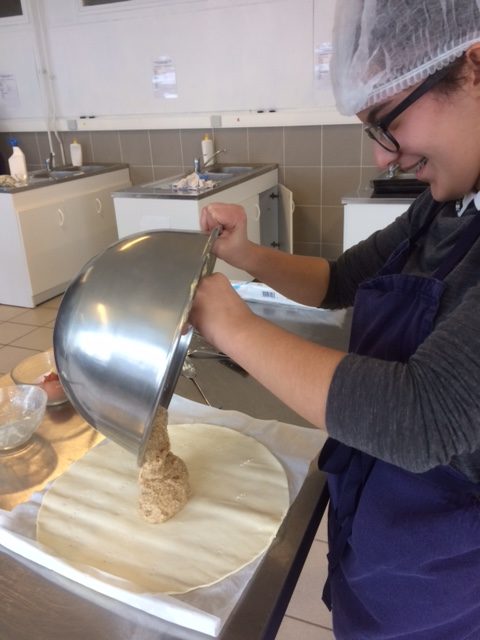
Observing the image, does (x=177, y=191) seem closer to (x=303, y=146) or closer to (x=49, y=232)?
(x=303, y=146)

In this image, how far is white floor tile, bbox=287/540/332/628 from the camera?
4.31 feet

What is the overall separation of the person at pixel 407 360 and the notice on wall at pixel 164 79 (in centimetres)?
269

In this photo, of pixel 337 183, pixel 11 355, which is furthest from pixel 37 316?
pixel 337 183

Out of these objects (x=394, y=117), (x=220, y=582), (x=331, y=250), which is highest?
(x=394, y=117)

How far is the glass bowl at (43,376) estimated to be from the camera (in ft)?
2.87

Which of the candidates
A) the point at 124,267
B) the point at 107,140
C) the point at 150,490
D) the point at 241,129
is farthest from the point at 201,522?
the point at 107,140

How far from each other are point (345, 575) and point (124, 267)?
50 centimetres

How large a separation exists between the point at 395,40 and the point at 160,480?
56 cm

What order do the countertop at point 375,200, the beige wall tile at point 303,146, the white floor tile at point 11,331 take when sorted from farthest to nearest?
the beige wall tile at point 303,146 < the white floor tile at point 11,331 < the countertop at point 375,200

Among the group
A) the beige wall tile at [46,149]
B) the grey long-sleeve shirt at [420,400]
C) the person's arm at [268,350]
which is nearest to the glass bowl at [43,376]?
the person's arm at [268,350]

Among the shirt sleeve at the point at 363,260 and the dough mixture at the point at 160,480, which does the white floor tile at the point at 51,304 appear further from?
the dough mixture at the point at 160,480

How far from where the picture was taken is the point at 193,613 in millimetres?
518

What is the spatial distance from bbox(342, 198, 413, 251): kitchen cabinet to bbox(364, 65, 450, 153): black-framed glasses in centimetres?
146

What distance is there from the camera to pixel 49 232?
3.02 m
